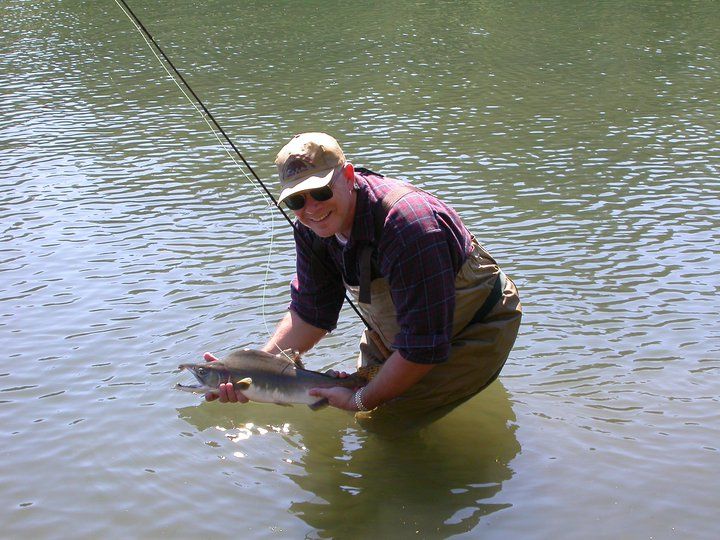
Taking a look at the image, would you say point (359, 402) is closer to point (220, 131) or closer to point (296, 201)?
point (296, 201)

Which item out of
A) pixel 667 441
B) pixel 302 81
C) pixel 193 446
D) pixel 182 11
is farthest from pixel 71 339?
pixel 182 11

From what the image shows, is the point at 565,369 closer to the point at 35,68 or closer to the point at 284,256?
the point at 284,256

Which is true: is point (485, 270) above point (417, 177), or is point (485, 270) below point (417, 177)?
above

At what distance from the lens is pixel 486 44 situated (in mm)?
20250

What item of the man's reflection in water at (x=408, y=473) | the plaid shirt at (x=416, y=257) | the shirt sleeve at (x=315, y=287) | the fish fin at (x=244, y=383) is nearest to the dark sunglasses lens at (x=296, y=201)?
the plaid shirt at (x=416, y=257)

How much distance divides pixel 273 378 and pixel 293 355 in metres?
0.27

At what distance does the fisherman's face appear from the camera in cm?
479

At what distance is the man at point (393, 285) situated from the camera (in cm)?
476

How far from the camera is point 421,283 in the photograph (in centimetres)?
479

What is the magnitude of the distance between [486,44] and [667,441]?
1554cm

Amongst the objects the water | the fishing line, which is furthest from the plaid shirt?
the water

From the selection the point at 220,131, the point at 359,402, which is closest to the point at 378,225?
the point at 359,402

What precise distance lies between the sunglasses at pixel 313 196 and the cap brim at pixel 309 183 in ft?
0.09

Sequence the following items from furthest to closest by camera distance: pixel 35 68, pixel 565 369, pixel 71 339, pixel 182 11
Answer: pixel 182 11 → pixel 35 68 → pixel 71 339 → pixel 565 369
